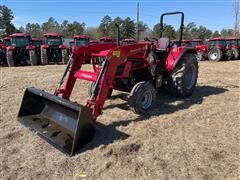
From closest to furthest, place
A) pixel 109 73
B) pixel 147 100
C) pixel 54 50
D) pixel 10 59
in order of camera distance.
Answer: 1. pixel 109 73
2. pixel 147 100
3. pixel 10 59
4. pixel 54 50

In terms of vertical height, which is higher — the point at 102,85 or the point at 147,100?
the point at 102,85

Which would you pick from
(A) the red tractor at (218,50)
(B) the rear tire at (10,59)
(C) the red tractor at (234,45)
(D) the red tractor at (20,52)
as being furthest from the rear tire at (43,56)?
(C) the red tractor at (234,45)

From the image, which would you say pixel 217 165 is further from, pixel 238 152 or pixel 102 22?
pixel 102 22

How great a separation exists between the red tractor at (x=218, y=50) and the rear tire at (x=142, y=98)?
16146 mm

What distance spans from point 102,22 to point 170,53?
49.8 metres

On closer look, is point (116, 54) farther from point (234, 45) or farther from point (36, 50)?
point (234, 45)

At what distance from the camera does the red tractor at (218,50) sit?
20.9 m

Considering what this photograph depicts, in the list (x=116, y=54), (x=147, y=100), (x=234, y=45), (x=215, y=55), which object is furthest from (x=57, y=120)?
(x=234, y=45)

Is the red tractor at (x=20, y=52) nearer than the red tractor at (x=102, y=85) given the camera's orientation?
No

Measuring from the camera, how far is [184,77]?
7145mm

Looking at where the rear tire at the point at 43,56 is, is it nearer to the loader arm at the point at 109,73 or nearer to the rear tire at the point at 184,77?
the rear tire at the point at 184,77

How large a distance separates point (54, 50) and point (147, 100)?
12685 mm

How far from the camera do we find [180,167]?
12.4 feet

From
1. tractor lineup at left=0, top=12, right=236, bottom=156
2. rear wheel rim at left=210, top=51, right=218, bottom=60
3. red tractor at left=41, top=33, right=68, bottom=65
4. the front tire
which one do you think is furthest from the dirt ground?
rear wheel rim at left=210, top=51, right=218, bottom=60
